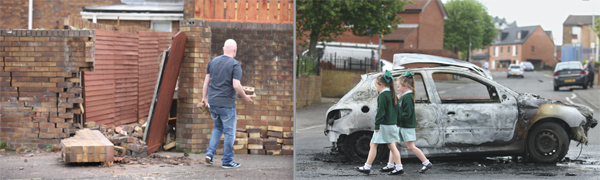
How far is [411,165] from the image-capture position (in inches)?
173

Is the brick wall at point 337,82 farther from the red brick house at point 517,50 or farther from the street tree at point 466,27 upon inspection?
the red brick house at point 517,50

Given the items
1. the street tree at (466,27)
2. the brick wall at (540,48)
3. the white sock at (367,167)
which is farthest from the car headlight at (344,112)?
the brick wall at (540,48)

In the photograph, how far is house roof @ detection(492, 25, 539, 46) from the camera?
4246 millimetres

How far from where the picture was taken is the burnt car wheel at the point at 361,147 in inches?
169

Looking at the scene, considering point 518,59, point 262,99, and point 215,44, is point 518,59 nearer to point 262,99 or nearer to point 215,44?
point 262,99

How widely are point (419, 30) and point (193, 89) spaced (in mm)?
3060

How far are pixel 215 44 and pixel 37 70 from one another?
95.4 inches

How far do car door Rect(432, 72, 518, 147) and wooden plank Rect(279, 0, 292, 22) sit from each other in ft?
8.12

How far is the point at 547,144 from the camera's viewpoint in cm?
424

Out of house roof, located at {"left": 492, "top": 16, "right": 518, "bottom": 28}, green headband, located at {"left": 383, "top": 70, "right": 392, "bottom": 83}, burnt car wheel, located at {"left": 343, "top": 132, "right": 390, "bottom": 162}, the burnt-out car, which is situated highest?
house roof, located at {"left": 492, "top": 16, "right": 518, "bottom": 28}

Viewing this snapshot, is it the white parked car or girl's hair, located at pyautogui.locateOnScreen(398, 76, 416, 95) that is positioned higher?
the white parked car

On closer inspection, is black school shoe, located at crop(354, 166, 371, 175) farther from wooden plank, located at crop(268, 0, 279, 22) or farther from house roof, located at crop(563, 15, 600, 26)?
wooden plank, located at crop(268, 0, 279, 22)

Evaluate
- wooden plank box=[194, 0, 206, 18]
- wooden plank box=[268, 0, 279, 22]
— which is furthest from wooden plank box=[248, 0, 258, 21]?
wooden plank box=[194, 0, 206, 18]

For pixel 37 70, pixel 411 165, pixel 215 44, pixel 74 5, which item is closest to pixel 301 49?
pixel 411 165
